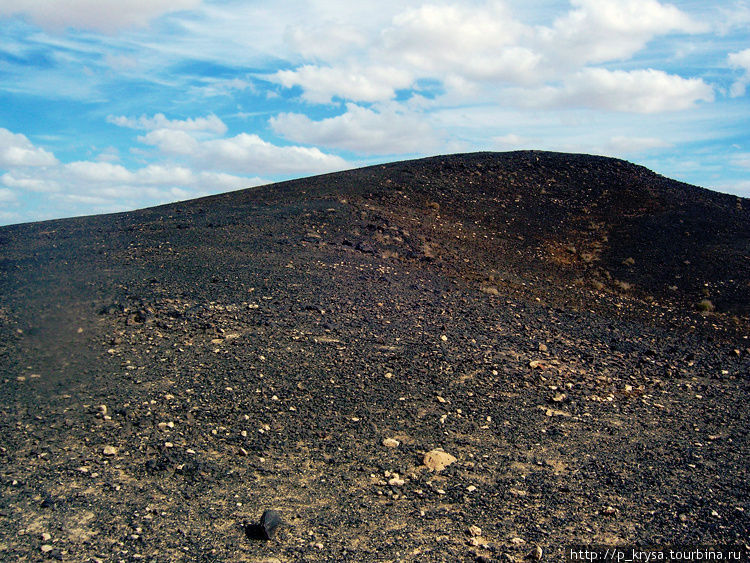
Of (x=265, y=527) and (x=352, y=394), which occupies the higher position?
(x=352, y=394)

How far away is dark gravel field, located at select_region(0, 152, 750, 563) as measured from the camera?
4430 mm

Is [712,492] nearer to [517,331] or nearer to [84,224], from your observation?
[517,331]

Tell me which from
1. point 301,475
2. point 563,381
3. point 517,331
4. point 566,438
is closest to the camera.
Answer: point 301,475

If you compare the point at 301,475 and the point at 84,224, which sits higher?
the point at 84,224

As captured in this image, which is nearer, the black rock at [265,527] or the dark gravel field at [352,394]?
the black rock at [265,527]

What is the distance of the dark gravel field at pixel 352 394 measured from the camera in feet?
14.5

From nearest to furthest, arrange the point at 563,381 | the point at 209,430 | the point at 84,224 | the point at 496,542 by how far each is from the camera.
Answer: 1. the point at 496,542
2. the point at 209,430
3. the point at 563,381
4. the point at 84,224

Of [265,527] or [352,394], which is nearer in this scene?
[265,527]

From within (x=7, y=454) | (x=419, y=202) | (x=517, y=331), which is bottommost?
(x=7, y=454)

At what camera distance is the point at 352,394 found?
646cm

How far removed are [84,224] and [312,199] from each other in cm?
552

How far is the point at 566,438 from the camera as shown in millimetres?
6016

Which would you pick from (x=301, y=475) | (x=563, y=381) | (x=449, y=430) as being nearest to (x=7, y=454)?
(x=301, y=475)

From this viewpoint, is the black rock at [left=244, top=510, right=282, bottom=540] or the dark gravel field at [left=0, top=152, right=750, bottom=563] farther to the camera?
the dark gravel field at [left=0, top=152, right=750, bottom=563]
